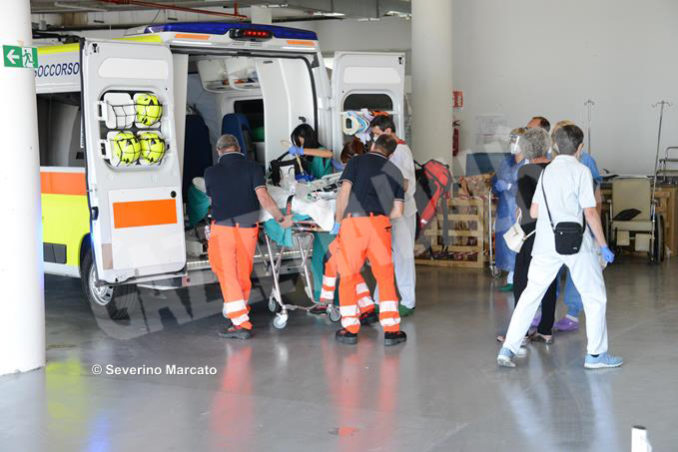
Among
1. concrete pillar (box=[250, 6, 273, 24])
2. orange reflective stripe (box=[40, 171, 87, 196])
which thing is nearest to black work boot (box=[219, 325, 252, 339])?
orange reflective stripe (box=[40, 171, 87, 196])

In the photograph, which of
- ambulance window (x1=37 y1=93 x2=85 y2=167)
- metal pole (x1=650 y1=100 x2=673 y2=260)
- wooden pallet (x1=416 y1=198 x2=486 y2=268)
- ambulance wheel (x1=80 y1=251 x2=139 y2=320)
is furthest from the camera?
metal pole (x1=650 y1=100 x2=673 y2=260)

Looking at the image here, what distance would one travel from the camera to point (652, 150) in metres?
12.8

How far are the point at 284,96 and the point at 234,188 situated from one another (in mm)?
1830

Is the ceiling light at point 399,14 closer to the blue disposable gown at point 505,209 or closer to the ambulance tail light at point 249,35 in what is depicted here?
the blue disposable gown at point 505,209

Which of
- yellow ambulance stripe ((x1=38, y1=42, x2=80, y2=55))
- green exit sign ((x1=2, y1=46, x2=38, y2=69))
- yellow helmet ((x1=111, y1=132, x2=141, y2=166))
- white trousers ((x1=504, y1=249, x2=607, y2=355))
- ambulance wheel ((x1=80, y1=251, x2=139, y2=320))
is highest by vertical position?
yellow ambulance stripe ((x1=38, y1=42, x2=80, y2=55))

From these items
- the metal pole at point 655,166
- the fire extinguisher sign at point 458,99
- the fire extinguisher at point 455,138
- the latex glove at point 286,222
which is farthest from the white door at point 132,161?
the fire extinguisher at point 455,138

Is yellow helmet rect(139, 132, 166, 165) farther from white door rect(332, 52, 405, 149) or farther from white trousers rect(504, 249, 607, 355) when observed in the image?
white trousers rect(504, 249, 607, 355)

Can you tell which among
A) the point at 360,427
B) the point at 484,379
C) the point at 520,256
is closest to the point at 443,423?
the point at 360,427

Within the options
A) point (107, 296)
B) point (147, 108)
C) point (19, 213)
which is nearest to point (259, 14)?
point (107, 296)

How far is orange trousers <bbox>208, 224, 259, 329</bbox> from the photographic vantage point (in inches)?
297

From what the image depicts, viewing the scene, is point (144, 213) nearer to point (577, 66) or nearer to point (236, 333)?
point (236, 333)

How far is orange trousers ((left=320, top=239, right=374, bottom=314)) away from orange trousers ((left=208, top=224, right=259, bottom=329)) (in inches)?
24.9

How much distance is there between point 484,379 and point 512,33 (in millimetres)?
8175

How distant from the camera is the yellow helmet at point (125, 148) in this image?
7.31 meters
